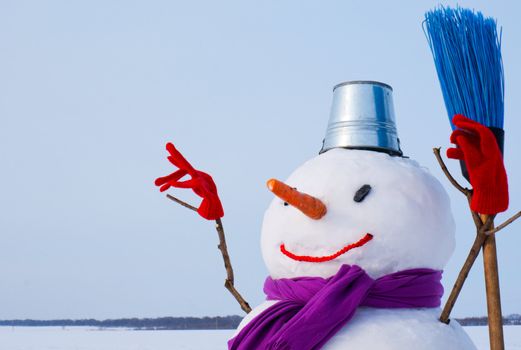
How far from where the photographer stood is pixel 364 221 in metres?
1.78

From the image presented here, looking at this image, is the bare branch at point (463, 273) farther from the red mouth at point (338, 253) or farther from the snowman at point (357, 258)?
the red mouth at point (338, 253)

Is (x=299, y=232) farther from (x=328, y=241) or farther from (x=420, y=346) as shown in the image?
(x=420, y=346)

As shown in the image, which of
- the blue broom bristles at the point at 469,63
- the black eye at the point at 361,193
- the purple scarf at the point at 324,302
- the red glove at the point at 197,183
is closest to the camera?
the purple scarf at the point at 324,302

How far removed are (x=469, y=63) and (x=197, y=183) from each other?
0.82 metres

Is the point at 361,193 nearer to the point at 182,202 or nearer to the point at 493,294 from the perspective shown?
the point at 493,294

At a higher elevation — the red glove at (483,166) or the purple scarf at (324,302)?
the red glove at (483,166)

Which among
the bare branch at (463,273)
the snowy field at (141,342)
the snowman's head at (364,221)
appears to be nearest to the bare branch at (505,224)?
the bare branch at (463,273)

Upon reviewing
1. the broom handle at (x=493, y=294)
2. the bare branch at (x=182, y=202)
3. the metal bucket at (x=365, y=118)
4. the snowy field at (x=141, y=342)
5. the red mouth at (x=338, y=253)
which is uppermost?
the metal bucket at (x=365, y=118)

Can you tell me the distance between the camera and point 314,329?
1.68m

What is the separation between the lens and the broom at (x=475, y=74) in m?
1.88

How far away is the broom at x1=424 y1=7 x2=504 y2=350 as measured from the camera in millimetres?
1876

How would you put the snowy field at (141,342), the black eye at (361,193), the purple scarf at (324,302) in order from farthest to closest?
the snowy field at (141,342) → the black eye at (361,193) → the purple scarf at (324,302)

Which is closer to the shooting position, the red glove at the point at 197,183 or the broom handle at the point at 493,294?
the broom handle at the point at 493,294

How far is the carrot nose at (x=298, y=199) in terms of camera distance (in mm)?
1750
